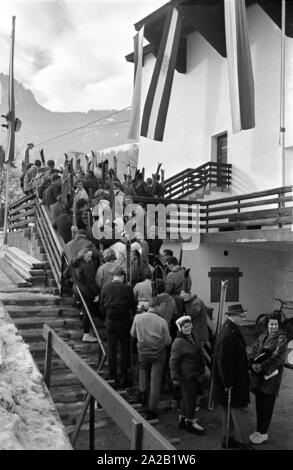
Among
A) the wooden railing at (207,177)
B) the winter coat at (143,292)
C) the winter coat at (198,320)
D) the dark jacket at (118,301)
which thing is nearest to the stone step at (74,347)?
the dark jacket at (118,301)

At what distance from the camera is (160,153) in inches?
786

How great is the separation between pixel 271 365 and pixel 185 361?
1.11 m

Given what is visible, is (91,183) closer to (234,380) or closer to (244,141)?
(244,141)

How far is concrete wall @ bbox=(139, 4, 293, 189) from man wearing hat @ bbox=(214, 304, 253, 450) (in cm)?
954

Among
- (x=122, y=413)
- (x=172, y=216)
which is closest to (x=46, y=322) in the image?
(x=122, y=413)

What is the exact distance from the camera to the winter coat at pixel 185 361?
220 inches

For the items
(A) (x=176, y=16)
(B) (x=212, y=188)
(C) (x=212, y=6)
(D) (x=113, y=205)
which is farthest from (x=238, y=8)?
(D) (x=113, y=205)

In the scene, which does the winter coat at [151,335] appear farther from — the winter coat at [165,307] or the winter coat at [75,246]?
the winter coat at [75,246]

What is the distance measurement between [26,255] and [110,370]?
5.98 m

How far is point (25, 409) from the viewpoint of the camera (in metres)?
3.70

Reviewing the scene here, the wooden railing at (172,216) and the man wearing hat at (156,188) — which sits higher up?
the man wearing hat at (156,188)

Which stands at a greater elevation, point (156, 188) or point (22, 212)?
point (156, 188)

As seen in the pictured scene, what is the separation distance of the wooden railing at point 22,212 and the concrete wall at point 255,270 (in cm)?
495

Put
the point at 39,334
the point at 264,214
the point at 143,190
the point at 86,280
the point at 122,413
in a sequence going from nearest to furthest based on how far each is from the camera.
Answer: the point at 122,413, the point at 39,334, the point at 86,280, the point at 264,214, the point at 143,190
